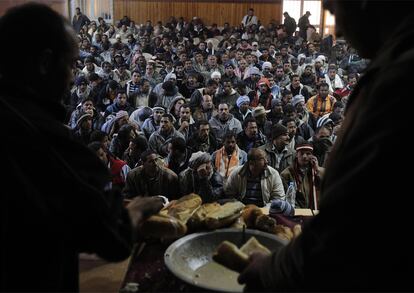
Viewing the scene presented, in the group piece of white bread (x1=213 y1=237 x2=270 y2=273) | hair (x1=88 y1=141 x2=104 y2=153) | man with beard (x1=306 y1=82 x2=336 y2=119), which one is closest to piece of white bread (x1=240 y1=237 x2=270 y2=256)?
piece of white bread (x1=213 y1=237 x2=270 y2=273)

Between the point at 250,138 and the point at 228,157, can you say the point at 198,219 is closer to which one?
the point at 228,157

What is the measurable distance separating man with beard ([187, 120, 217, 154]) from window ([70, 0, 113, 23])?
44.2 ft

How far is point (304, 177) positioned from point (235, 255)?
3.24 m

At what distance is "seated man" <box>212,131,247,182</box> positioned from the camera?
526 centimetres

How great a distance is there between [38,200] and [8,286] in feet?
0.77

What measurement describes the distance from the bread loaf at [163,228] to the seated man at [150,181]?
2.81 metres

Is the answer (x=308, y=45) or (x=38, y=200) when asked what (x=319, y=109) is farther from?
(x=38, y=200)

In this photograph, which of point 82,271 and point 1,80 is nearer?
point 1,80

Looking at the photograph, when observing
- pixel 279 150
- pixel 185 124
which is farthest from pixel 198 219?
pixel 185 124

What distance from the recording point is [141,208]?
1463 millimetres

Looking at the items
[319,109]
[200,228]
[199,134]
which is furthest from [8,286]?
[319,109]

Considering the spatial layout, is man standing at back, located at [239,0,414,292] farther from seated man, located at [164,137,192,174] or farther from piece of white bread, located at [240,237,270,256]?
seated man, located at [164,137,192,174]

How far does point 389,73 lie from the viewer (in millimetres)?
940

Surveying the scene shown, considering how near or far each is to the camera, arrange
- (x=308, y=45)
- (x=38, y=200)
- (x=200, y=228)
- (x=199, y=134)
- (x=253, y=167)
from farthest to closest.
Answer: (x=308, y=45)
(x=199, y=134)
(x=253, y=167)
(x=200, y=228)
(x=38, y=200)
